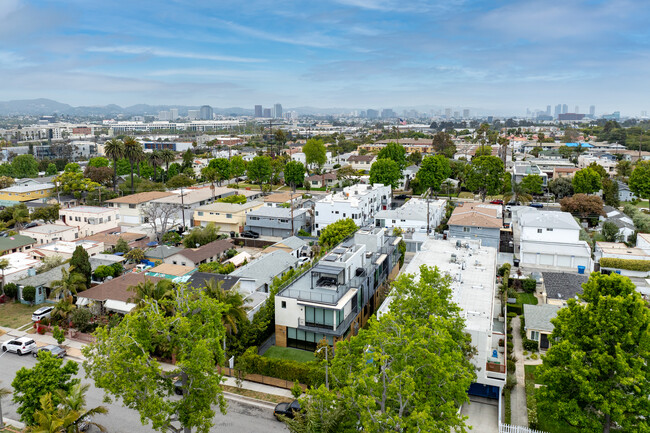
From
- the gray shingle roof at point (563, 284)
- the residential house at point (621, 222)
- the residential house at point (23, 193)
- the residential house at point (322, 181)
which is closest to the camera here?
the gray shingle roof at point (563, 284)

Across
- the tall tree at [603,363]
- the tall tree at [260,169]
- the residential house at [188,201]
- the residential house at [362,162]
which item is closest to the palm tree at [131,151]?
the residential house at [188,201]

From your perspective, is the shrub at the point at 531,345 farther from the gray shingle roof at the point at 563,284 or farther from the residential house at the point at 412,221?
the residential house at the point at 412,221

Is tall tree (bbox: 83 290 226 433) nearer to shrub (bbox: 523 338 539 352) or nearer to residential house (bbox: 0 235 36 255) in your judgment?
shrub (bbox: 523 338 539 352)

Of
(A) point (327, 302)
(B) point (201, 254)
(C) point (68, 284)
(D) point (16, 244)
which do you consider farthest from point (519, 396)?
(D) point (16, 244)

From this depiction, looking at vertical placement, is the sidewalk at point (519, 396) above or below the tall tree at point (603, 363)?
below

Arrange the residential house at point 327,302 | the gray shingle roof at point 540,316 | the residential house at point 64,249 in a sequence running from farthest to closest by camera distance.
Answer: the residential house at point 64,249 < the gray shingle roof at point 540,316 < the residential house at point 327,302

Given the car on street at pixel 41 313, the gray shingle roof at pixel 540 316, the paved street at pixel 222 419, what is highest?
the gray shingle roof at pixel 540 316

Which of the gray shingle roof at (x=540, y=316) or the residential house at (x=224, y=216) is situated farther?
the residential house at (x=224, y=216)
